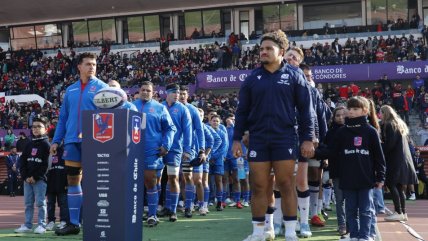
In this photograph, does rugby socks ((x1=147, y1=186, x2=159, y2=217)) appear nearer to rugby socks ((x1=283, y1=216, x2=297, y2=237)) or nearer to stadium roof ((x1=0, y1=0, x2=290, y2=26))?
rugby socks ((x1=283, y1=216, x2=297, y2=237))

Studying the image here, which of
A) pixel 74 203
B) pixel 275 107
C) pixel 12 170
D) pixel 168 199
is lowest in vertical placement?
pixel 12 170

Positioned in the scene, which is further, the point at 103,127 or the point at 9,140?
the point at 9,140

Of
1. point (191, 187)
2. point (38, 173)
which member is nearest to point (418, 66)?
point (191, 187)

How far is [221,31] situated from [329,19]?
7209 mm

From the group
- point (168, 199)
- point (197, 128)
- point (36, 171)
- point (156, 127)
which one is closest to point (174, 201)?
point (168, 199)

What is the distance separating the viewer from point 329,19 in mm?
44031

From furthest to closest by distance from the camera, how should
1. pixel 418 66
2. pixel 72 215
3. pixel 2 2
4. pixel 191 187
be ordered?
pixel 2 2, pixel 418 66, pixel 191 187, pixel 72 215

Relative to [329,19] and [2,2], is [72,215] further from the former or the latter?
[2,2]

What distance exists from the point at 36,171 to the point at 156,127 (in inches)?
72.1

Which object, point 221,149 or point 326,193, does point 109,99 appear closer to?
point 326,193

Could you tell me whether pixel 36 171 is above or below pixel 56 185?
above

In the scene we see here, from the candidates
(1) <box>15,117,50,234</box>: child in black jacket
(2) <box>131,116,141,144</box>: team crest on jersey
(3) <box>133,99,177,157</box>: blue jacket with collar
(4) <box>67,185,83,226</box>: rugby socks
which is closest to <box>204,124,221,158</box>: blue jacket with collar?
(3) <box>133,99,177,157</box>: blue jacket with collar

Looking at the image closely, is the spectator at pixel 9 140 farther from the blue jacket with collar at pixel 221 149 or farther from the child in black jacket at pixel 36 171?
the child in black jacket at pixel 36 171

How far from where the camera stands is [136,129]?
22.5 feet
